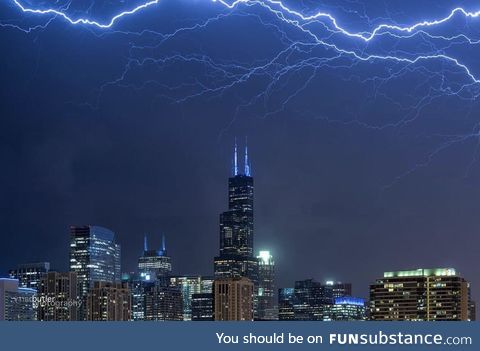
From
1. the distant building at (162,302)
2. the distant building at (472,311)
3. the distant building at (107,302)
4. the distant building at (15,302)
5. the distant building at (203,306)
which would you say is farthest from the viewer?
the distant building at (162,302)

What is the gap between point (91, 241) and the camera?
4875 cm

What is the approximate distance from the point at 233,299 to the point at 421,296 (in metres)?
8.96

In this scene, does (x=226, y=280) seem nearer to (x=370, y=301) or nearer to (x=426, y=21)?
(x=370, y=301)

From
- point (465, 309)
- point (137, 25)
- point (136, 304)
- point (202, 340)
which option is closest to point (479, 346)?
point (202, 340)

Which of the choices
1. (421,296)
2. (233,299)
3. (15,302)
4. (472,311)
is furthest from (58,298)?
(472,311)

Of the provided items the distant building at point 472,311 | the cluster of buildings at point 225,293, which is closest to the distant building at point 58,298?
the cluster of buildings at point 225,293

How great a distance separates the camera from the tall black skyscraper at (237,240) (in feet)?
134

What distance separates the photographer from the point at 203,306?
45.4m

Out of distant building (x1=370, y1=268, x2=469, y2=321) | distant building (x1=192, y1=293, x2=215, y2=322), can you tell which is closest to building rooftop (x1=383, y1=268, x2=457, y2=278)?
distant building (x1=370, y1=268, x2=469, y2=321)

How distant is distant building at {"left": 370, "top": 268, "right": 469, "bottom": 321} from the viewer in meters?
35.0

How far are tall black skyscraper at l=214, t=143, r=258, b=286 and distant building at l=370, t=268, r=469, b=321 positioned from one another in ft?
19.1

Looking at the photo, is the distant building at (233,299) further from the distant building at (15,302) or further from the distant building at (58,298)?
the distant building at (15,302)

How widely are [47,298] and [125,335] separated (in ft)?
119

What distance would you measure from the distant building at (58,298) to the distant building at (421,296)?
13655 millimetres
